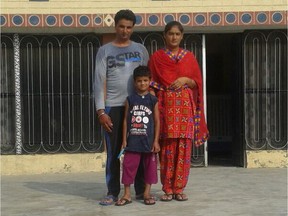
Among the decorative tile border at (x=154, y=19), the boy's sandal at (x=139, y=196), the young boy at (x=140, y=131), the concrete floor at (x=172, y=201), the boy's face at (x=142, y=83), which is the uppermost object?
the decorative tile border at (x=154, y=19)

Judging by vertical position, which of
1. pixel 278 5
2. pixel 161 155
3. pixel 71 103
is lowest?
pixel 161 155

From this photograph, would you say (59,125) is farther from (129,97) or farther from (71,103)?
(129,97)

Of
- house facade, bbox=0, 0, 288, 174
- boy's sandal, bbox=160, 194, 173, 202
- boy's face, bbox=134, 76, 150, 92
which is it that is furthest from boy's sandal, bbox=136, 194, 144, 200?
house facade, bbox=0, 0, 288, 174

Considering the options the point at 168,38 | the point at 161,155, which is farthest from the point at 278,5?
the point at 161,155

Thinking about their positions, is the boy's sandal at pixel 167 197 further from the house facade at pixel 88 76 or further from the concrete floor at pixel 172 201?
the house facade at pixel 88 76

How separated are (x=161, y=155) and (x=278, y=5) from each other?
324cm

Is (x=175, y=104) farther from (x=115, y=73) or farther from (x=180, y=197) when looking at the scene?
(x=180, y=197)

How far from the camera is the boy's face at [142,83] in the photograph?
4.60 m

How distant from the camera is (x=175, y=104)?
4781mm

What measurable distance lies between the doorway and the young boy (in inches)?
114

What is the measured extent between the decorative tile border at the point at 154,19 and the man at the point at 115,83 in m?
1.98

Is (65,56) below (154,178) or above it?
above

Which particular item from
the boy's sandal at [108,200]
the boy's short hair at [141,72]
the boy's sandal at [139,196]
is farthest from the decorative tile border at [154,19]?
the boy's sandal at [108,200]

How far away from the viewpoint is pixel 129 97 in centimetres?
470
